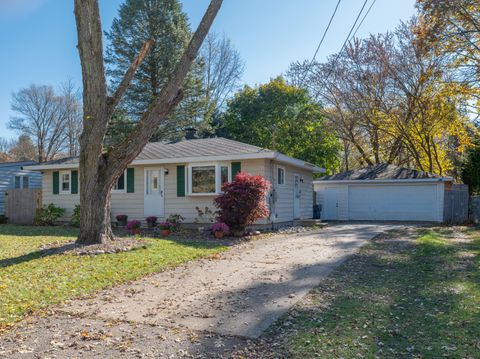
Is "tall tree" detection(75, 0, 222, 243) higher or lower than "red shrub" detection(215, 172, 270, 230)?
higher

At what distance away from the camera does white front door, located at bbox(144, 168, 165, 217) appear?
15.9 m

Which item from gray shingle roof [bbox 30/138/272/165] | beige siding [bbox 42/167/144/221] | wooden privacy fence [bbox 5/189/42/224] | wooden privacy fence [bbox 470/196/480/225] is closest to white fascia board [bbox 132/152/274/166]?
gray shingle roof [bbox 30/138/272/165]

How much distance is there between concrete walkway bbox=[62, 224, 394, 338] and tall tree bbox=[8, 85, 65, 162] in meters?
33.8

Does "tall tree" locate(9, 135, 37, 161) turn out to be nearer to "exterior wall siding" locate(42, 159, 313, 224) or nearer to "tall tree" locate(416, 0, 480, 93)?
"exterior wall siding" locate(42, 159, 313, 224)

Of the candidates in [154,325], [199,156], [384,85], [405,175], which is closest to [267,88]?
[384,85]

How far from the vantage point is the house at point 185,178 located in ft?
48.4

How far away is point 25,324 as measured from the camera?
4828 mm

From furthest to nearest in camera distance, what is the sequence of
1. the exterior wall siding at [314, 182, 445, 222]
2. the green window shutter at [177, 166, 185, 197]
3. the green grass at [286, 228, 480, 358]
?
the exterior wall siding at [314, 182, 445, 222] < the green window shutter at [177, 166, 185, 197] < the green grass at [286, 228, 480, 358]

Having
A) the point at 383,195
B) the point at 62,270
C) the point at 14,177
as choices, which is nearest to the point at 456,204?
the point at 383,195

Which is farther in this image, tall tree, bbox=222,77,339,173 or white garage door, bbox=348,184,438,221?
tall tree, bbox=222,77,339,173

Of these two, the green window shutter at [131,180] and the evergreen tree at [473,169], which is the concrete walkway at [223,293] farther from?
the evergreen tree at [473,169]

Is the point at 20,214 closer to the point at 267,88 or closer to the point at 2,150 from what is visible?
the point at 267,88

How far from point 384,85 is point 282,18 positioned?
15.1 m

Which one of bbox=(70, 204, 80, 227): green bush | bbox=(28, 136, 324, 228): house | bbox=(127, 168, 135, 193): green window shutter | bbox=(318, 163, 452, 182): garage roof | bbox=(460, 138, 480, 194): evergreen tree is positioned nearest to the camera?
bbox=(28, 136, 324, 228): house
